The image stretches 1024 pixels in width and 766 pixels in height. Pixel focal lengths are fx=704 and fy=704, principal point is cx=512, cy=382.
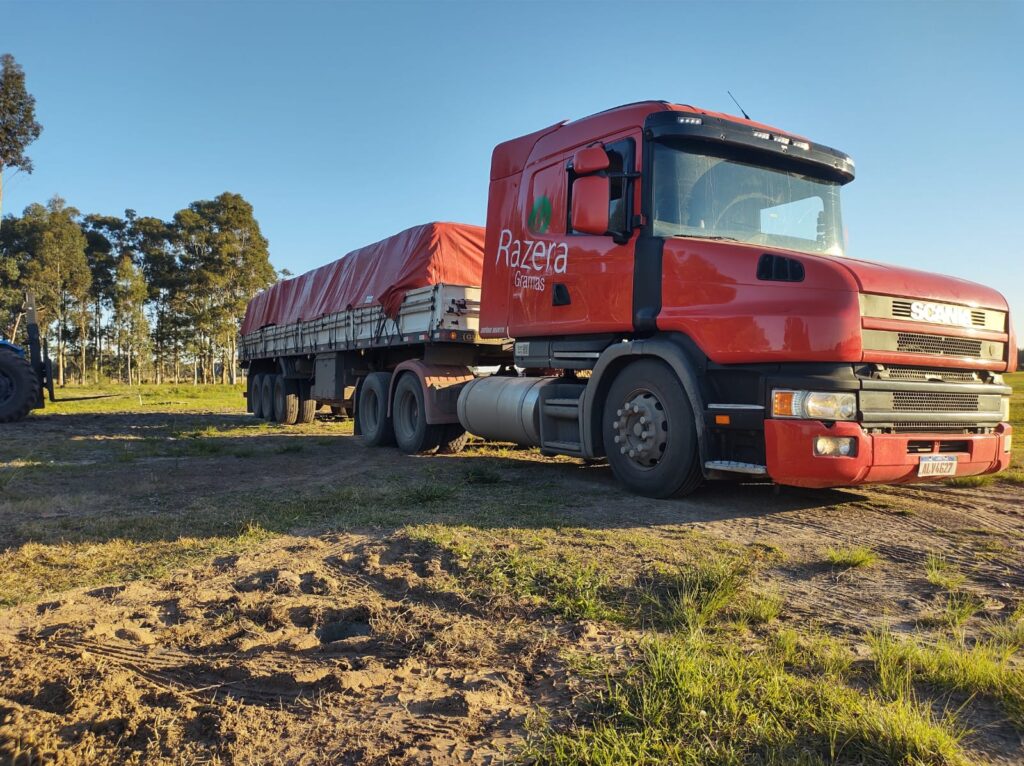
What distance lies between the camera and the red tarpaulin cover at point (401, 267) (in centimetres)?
964

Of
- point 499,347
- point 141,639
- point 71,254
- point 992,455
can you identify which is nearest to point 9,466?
point 499,347

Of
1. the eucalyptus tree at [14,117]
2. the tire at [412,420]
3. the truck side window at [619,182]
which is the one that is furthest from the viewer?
the eucalyptus tree at [14,117]

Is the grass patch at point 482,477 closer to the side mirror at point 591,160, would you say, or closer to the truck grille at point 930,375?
the side mirror at point 591,160

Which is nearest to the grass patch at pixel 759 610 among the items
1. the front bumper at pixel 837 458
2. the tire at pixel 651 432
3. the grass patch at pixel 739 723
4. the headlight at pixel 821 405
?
the grass patch at pixel 739 723

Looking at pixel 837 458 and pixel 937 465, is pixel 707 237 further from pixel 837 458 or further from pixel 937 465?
pixel 937 465

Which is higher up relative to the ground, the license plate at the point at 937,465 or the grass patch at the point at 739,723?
the license plate at the point at 937,465

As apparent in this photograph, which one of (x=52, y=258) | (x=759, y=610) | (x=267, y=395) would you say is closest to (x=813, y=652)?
(x=759, y=610)

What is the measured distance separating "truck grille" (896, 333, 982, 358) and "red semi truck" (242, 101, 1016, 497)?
0.02 m

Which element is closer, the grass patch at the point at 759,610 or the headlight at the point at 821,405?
the grass patch at the point at 759,610

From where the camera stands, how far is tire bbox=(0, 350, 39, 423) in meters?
14.5

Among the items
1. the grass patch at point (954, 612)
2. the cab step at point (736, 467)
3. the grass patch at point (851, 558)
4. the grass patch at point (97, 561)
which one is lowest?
the grass patch at point (97, 561)

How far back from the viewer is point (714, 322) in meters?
5.44

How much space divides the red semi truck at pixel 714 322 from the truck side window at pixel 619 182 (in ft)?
0.06

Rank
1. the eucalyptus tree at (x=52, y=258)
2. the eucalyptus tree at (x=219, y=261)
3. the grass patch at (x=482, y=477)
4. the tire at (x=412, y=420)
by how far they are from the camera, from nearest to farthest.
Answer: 1. the grass patch at (x=482, y=477)
2. the tire at (x=412, y=420)
3. the eucalyptus tree at (x=52, y=258)
4. the eucalyptus tree at (x=219, y=261)
